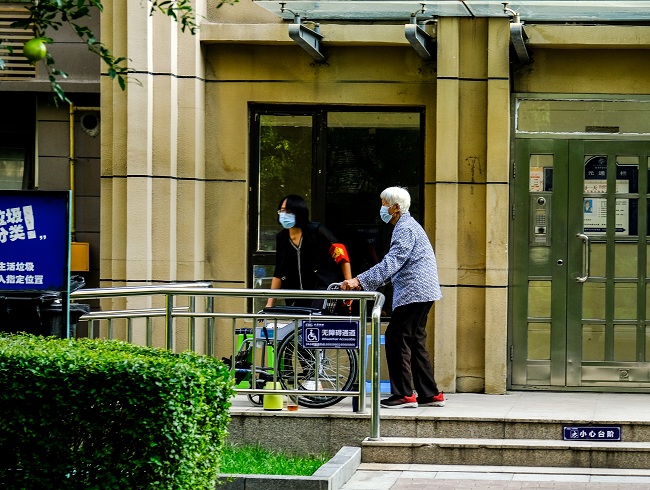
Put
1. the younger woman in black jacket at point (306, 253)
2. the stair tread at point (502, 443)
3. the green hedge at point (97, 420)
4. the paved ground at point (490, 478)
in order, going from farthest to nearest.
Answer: the younger woman in black jacket at point (306, 253), the stair tread at point (502, 443), the paved ground at point (490, 478), the green hedge at point (97, 420)

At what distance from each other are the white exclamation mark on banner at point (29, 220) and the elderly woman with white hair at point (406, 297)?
11.4 feet

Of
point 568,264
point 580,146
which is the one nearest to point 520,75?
point 580,146

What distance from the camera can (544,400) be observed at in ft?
37.1

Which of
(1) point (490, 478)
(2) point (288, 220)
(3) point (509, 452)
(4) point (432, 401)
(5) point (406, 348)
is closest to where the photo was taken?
(1) point (490, 478)

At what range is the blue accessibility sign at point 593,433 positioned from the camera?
969 cm

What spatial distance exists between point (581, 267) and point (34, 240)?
6508 millimetres

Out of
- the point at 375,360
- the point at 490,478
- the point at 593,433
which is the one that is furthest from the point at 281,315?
the point at 593,433

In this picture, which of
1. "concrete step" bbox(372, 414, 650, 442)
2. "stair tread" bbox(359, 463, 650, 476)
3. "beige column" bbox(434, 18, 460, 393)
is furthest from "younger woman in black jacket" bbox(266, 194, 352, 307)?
"stair tread" bbox(359, 463, 650, 476)

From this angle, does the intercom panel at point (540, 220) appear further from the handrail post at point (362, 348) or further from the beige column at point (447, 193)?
the handrail post at point (362, 348)

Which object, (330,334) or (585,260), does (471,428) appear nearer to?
(330,334)

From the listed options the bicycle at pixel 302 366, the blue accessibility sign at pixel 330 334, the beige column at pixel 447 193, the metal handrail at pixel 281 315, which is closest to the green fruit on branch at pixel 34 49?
the metal handrail at pixel 281 315

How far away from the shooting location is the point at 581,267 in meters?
12.2

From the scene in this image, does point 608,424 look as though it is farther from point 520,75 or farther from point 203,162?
point 203,162

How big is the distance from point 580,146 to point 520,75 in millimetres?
950
